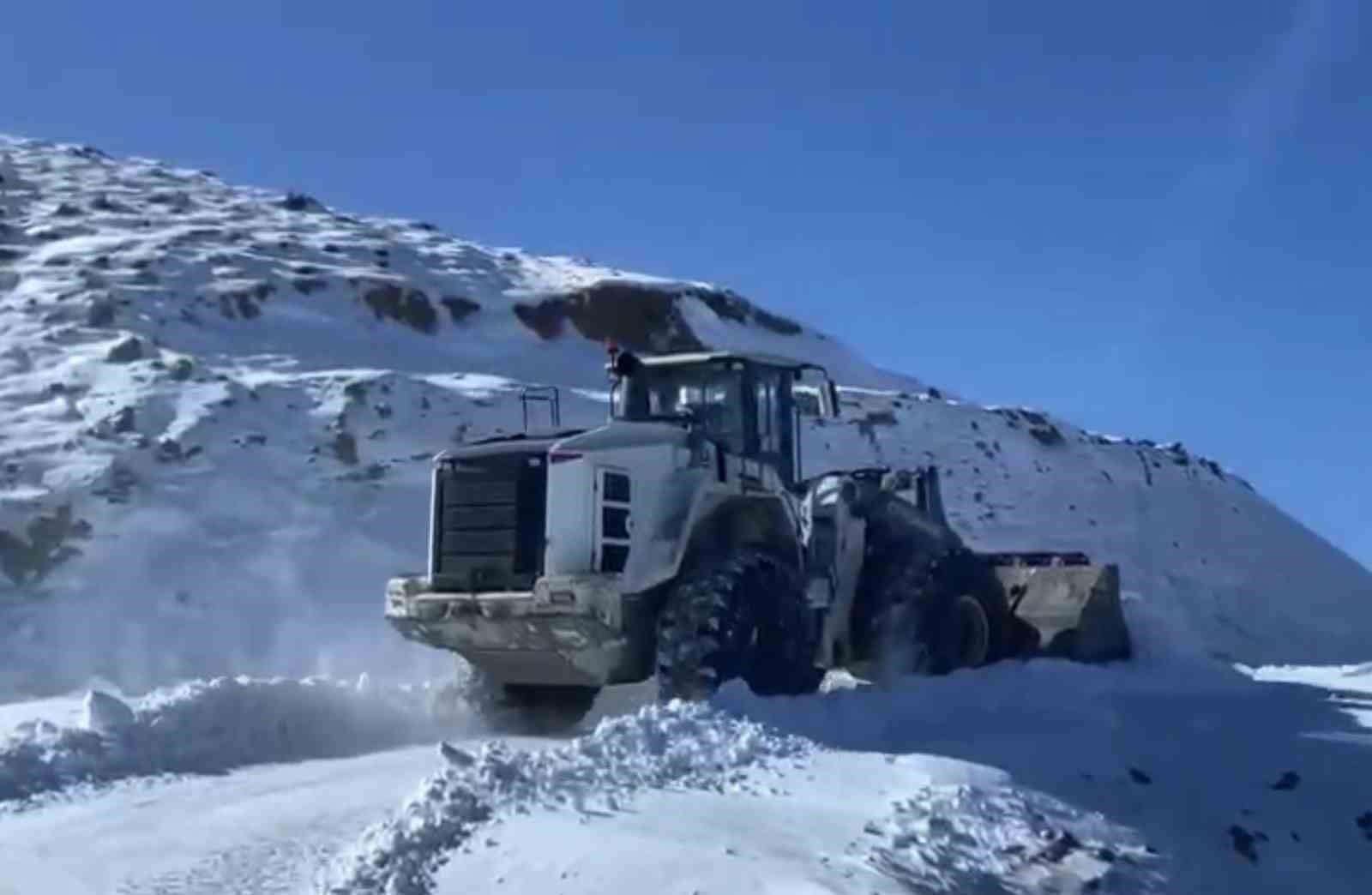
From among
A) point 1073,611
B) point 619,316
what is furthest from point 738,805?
point 619,316

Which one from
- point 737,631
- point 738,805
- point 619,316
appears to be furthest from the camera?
point 619,316

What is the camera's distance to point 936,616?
50.3 feet

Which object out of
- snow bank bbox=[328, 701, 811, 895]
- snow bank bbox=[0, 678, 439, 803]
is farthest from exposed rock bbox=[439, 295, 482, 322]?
snow bank bbox=[328, 701, 811, 895]

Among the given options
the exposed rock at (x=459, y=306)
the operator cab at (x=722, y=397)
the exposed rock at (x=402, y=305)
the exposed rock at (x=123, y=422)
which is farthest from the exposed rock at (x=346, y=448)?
the operator cab at (x=722, y=397)

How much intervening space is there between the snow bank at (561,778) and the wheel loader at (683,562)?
1.90m

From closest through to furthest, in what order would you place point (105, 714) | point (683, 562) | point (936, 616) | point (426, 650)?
point (105, 714) → point (683, 562) → point (936, 616) → point (426, 650)

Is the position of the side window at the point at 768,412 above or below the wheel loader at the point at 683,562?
above

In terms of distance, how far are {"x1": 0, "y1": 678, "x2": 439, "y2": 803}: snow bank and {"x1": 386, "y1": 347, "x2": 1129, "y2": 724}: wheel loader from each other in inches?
27.6

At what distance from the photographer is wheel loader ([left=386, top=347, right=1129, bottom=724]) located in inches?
488

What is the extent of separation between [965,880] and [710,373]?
22.6 feet

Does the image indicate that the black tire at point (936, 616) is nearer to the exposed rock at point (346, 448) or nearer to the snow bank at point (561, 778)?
the snow bank at point (561, 778)

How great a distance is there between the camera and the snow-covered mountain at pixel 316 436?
2262 centimetres

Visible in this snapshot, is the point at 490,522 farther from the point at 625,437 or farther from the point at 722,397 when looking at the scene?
the point at 722,397

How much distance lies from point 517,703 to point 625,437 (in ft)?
8.44
